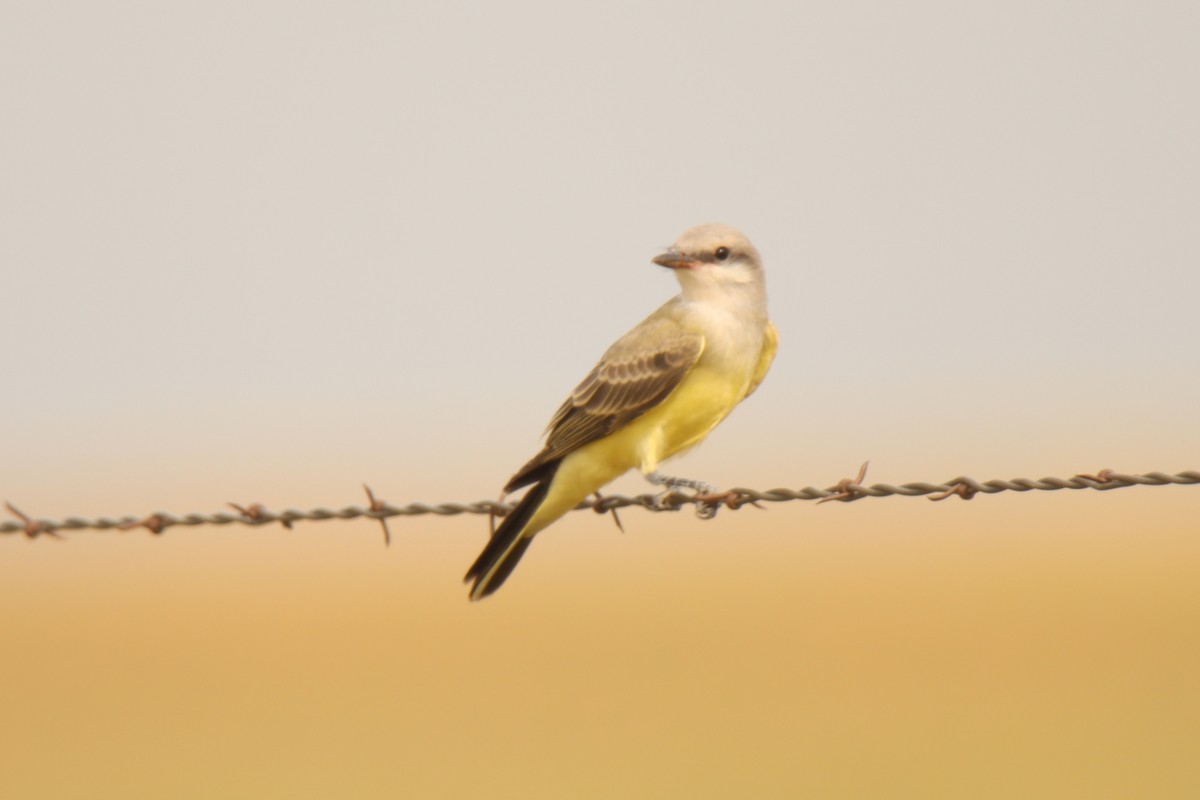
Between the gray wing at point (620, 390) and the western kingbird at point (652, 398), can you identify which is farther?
the gray wing at point (620, 390)

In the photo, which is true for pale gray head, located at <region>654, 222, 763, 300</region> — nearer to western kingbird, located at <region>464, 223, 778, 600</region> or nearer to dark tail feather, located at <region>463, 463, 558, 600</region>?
western kingbird, located at <region>464, 223, 778, 600</region>

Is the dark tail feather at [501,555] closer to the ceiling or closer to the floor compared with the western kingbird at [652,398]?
closer to the floor

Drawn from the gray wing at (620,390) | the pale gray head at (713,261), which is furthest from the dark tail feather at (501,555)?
the pale gray head at (713,261)

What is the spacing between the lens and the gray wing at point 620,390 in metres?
8.09

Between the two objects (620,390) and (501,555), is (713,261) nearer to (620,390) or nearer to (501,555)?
(620,390)

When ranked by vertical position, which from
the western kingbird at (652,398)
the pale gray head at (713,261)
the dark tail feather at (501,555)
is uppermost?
the pale gray head at (713,261)

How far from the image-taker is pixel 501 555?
7.65 metres

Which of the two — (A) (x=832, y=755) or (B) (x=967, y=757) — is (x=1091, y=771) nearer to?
(B) (x=967, y=757)

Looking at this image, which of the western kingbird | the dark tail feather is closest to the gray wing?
the western kingbird

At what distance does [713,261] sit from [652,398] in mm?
990

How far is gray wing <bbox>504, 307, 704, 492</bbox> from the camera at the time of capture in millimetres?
8094

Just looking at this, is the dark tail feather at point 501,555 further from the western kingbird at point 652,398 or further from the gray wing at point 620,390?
the gray wing at point 620,390

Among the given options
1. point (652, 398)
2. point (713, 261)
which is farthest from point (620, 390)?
point (713, 261)

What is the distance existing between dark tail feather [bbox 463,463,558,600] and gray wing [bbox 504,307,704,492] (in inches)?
9.3
